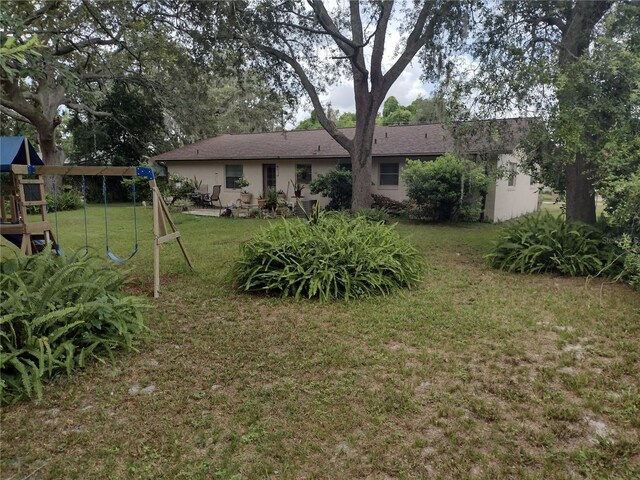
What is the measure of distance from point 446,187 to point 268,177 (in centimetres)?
809

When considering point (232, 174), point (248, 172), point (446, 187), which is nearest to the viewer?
point (446, 187)

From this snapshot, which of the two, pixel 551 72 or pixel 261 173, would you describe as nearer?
pixel 551 72

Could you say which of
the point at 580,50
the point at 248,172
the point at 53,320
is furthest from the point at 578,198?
the point at 248,172

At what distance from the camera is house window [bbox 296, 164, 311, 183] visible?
16.7 metres

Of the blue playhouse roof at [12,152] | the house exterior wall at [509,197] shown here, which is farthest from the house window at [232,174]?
the blue playhouse roof at [12,152]

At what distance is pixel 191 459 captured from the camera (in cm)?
238

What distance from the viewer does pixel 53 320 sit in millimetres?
3447

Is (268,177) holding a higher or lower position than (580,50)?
lower

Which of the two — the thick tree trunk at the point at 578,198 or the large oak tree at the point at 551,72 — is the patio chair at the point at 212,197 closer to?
the large oak tree at the point at 551,72

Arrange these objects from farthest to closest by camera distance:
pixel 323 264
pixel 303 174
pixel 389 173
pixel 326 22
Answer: pixel 303 174
pixel 389 173
pixel 326 22
pixel 323 264

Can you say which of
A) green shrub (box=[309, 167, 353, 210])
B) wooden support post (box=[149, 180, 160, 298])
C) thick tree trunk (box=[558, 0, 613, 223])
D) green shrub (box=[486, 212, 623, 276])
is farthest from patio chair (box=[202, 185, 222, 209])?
thick tree trunk (box=[558, 0, 613, 223])

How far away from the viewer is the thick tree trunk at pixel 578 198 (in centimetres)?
820

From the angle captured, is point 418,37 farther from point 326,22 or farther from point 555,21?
point 555,21

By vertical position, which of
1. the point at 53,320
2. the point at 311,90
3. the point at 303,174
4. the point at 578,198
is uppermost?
the point at 311,90
